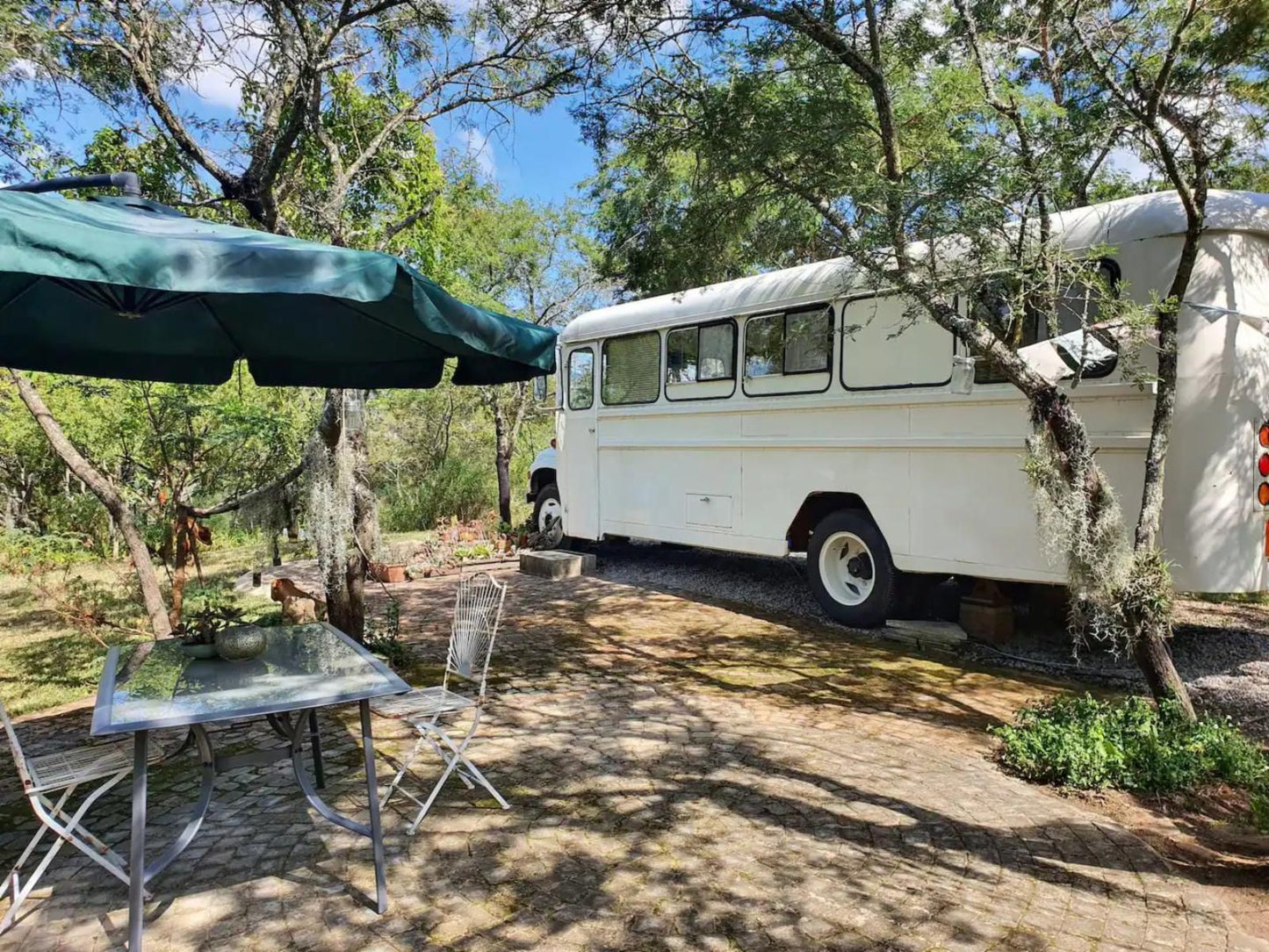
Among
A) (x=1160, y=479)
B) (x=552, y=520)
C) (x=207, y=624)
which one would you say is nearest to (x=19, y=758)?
(x=207, y=624)

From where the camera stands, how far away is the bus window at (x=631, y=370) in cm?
853

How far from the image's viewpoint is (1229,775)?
367cm

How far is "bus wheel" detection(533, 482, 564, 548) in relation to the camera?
35.2 feet

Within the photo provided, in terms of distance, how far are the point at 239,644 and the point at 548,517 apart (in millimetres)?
7893

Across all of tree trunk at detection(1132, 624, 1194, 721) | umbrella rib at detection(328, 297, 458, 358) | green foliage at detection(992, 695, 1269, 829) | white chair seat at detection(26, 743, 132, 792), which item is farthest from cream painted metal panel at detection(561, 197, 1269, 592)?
white chair seat at detection(26, 743, 132, 792)

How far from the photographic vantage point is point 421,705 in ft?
11.2

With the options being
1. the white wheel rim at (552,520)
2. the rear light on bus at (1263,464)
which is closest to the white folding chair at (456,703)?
the rear light on bus at (1263,464)

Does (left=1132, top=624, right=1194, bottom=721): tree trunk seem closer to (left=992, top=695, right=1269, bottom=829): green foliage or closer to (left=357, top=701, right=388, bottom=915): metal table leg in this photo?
(left=992, top=695, right=1269, bottom=829): green foliage

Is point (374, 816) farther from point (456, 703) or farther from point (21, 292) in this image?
point (21, 292)

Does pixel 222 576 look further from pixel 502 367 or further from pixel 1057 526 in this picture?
pixel 1057 526

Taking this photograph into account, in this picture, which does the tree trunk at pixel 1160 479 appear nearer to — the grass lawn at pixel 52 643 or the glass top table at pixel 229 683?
the glass top table at pixel 229 683

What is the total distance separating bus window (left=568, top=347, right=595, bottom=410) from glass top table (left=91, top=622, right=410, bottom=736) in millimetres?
6225

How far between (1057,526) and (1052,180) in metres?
1.73

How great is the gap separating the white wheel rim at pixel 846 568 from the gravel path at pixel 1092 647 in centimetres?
33
